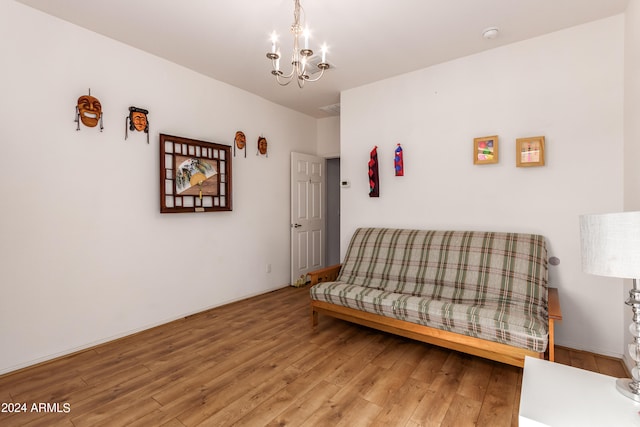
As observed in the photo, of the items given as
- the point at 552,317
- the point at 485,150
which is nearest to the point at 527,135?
the point at 485,150

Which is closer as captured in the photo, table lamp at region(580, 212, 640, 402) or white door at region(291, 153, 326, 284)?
table lamp at region(580, 212, 640, 402)

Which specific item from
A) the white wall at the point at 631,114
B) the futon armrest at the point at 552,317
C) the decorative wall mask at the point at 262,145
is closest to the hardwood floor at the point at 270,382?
the futon armrest at the point at 552,317

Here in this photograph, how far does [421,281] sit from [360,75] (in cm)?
234

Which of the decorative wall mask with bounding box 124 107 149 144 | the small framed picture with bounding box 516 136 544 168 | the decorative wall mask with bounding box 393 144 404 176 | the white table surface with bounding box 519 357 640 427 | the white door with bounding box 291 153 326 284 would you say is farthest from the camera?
the white door with bounding box 291 153 326 284

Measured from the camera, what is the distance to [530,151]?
8.68 ft

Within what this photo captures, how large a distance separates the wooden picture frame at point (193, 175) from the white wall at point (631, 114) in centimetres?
357

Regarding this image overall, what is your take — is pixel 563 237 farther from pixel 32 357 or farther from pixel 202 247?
pixel 32 357

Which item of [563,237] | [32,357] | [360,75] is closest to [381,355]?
[563,237]

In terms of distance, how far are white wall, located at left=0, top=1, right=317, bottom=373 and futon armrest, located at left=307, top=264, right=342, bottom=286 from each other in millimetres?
1210

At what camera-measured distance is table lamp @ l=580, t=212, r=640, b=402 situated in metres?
1.08

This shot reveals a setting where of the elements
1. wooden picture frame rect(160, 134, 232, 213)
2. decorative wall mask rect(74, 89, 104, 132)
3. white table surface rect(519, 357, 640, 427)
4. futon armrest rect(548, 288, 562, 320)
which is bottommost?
white table surface rect(519, 357, 640, 427)

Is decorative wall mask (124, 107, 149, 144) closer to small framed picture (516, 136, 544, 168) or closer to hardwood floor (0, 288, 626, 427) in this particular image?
hardwood floor (0, 288, 626, 427)

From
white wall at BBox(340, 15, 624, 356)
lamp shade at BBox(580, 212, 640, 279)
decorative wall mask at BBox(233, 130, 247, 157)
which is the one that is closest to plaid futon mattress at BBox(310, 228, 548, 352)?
white wall at BBox(340, 15, 624, 356)

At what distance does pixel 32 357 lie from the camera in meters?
2.27
